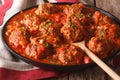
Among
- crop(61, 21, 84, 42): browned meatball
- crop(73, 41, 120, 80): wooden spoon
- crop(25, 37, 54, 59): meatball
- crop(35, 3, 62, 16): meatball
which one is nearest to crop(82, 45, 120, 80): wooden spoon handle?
crop(73, 41, 120, 80): wooden spoon

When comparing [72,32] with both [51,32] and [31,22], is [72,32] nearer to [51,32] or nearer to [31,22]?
[51,32]

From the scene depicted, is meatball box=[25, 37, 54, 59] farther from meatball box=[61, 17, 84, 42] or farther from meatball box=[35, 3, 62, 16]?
meatball box=[35, 3, 62, 16]

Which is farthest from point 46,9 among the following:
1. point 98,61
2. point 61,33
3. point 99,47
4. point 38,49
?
point 98,61

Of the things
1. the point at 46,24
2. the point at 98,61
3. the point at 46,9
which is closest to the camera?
the point at 98,61

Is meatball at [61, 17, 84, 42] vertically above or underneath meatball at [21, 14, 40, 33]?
underneath

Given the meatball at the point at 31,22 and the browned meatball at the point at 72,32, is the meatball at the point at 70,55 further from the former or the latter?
the meatball at the point at 31,22

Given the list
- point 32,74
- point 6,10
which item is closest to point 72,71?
point 32,74
